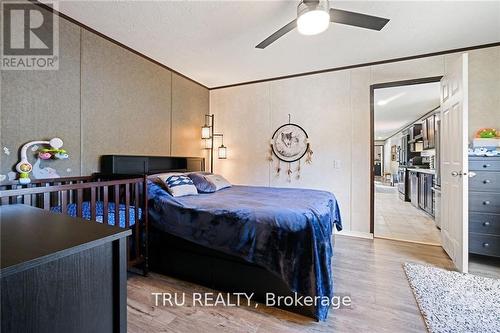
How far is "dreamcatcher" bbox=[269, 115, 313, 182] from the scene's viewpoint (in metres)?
3.91

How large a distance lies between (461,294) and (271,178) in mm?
2778

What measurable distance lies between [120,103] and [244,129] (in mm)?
2146

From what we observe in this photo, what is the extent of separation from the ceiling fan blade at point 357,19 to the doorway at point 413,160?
5.81 feet

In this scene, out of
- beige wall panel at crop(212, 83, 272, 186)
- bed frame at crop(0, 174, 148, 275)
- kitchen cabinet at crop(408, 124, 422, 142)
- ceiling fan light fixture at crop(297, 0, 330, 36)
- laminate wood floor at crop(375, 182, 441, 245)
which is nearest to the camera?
ceiling fan light fixture at crop(297, 0, 330, 36)

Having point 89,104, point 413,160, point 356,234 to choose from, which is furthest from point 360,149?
point 413,160

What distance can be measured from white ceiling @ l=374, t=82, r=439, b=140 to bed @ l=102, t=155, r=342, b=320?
3782mm

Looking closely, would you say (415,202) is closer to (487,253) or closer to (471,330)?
(487,253)

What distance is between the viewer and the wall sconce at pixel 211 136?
4.40m

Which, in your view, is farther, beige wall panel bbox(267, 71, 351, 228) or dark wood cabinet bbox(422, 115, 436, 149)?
dark wood cabinet bbox(422, 115, 436, 149)

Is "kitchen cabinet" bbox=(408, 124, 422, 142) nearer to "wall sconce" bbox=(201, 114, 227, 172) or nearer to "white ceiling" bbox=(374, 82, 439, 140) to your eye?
"white ceiling" bbox=(374, 82, 439, 140)

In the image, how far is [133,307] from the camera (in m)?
1.81

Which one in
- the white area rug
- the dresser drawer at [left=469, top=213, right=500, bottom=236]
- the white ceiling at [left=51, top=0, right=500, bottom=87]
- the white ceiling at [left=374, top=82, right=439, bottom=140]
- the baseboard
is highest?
the white ceiling at [left=51, top=0, right=500, bottom=87]

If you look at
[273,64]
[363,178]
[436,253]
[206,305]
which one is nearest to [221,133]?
[273,64]

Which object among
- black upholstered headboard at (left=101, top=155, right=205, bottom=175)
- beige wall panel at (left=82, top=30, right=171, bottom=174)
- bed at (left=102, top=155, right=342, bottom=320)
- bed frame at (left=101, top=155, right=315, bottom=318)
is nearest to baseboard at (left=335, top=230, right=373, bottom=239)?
bed at (left=102, top=155, right=342, bottom=320)
